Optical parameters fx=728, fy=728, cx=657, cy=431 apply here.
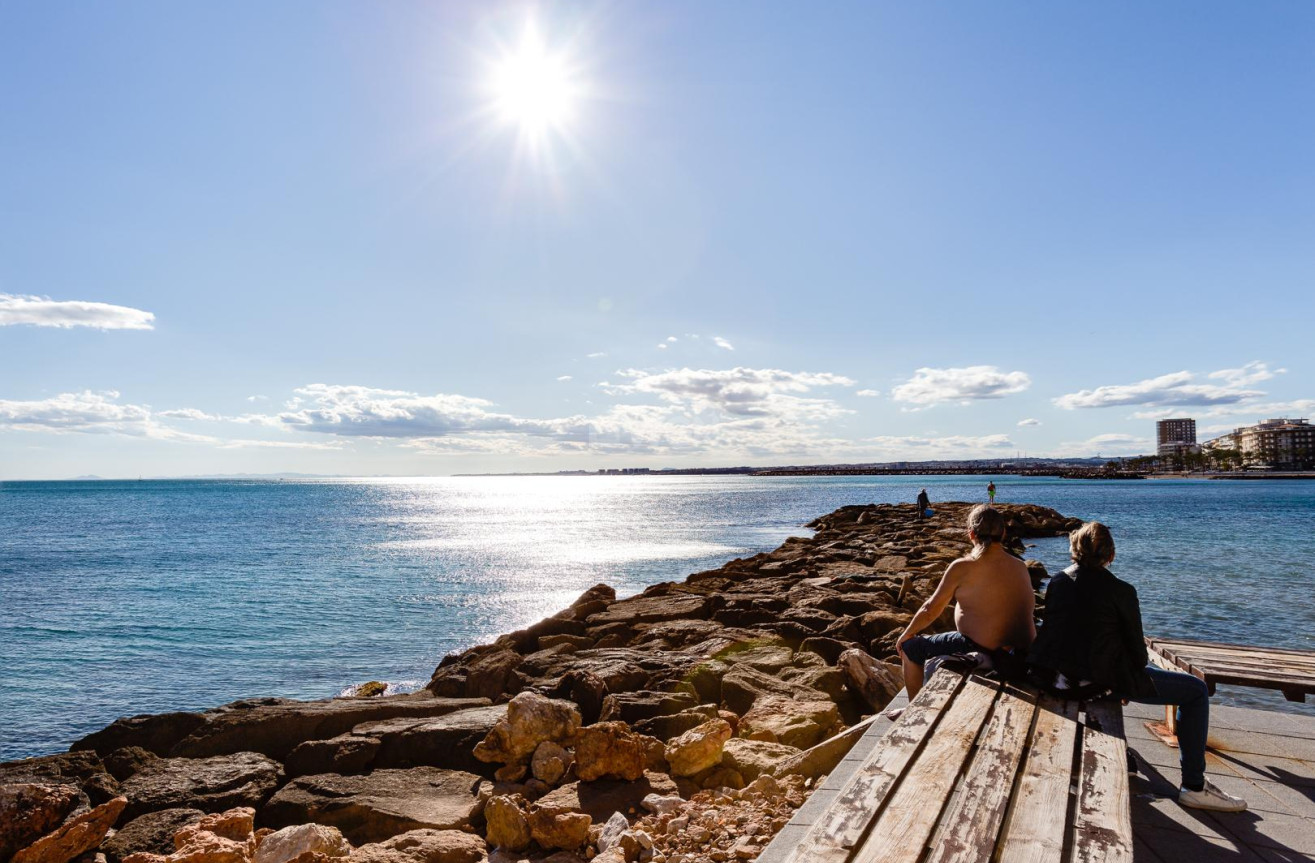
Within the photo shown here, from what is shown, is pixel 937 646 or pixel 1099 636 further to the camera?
pixel 937 646

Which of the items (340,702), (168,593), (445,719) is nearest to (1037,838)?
(445,719)

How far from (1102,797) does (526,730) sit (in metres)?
4.43

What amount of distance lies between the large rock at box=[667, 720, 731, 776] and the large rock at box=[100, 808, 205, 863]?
365 centimetres

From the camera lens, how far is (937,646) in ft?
16.7

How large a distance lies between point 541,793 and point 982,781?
379 cm

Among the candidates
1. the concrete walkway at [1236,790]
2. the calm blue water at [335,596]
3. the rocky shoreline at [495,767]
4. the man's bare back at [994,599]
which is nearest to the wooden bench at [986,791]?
the concrete walkway at [1236,790]

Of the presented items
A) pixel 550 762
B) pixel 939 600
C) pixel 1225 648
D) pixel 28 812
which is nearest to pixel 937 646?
pixel 939 600

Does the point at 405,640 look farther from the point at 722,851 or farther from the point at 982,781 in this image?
the point at 982,781

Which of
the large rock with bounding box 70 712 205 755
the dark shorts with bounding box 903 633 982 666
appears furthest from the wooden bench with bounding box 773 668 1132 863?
the large rock with bounding box 70 712 205 755

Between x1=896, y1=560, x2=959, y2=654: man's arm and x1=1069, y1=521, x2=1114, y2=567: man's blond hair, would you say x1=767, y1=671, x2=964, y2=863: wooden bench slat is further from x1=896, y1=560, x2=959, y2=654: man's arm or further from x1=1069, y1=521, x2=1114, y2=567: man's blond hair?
x1=1069, y1=521, x2=1114, y2=567: man's blond hair

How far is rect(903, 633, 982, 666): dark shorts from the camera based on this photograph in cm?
489

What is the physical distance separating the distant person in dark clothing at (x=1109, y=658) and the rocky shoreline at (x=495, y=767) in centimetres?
184

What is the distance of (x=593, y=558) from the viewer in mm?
33406

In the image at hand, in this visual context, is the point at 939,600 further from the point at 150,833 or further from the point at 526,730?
the point at 150,833
